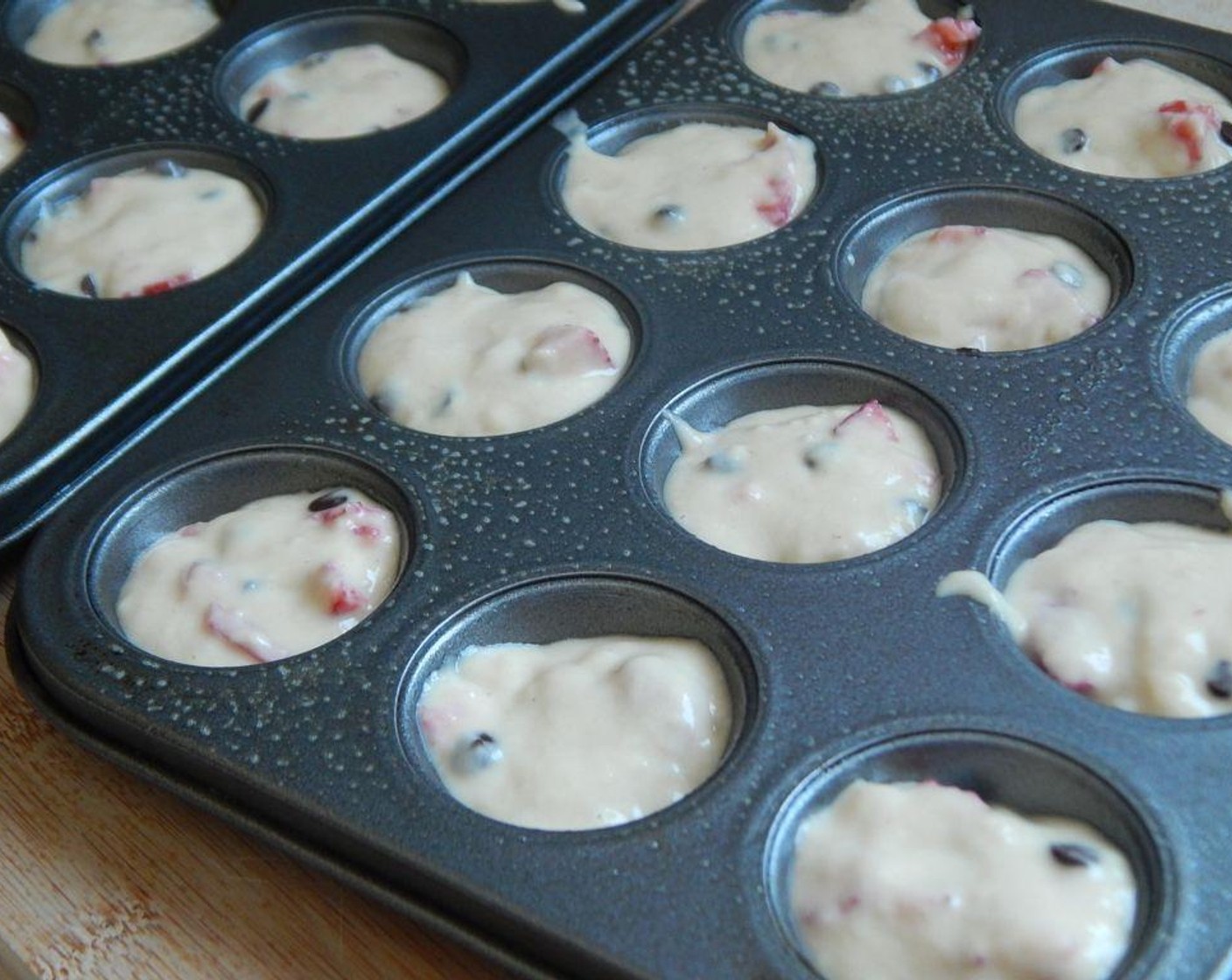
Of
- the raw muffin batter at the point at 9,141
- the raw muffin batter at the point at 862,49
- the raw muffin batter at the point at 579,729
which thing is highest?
the raw muffin batter at the point at 862,49

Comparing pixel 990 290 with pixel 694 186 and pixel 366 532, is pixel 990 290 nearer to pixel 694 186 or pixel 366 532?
pixel 694 186

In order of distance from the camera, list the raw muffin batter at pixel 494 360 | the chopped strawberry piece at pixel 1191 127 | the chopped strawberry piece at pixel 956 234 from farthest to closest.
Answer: the chopped strawberry piece at pixel 1191 127, the chopped strawberry piece at pixel 956 234, the raw muffin batter at pixel 494 360

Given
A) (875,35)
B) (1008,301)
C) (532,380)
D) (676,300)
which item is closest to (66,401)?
(532,380)

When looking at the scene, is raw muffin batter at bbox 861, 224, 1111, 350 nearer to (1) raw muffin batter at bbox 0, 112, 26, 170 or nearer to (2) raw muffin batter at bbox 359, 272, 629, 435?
(2) raw muffin batter at bbox 359, 272, 629, 435

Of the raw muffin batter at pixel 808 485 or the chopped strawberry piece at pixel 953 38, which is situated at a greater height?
the chopped strawberry piece at pixel 953 38

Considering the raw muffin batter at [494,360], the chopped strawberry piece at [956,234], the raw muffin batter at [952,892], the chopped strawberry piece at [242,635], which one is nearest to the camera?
the raw muffin batter at [952,892]

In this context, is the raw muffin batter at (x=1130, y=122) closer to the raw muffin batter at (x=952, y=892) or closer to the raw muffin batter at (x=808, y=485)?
the raw muffin batter at (x=808, y=485)

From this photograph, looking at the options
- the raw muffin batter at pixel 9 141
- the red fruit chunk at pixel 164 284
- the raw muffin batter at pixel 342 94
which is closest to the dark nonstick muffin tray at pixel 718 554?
the red fruit chunk at pixel 164 284

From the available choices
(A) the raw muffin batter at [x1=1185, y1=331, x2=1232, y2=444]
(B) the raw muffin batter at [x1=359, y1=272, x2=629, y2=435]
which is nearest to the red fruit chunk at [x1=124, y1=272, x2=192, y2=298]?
(B) the raw muffin batter at [x1=359, y1=272, x2=629, y2=435]
